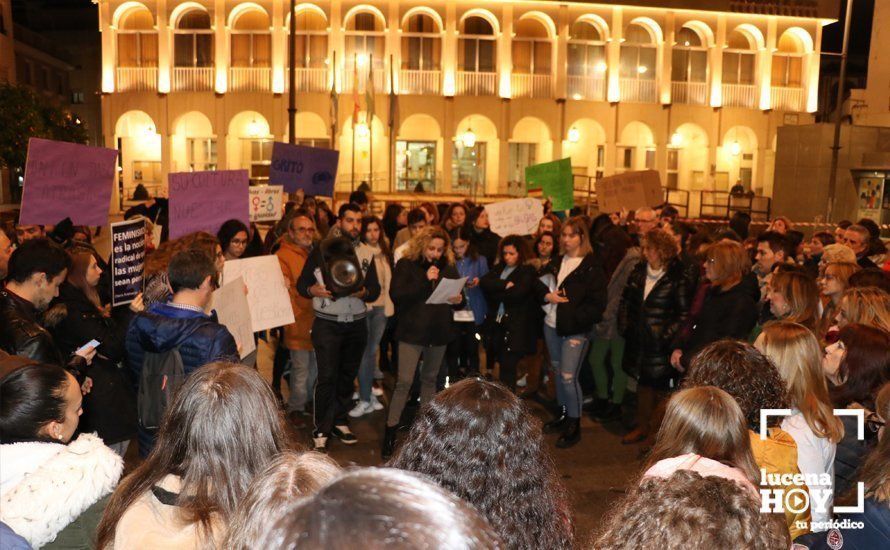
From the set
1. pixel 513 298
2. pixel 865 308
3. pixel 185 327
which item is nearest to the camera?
pixel 185 327

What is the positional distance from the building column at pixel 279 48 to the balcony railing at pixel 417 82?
4885 millimetres

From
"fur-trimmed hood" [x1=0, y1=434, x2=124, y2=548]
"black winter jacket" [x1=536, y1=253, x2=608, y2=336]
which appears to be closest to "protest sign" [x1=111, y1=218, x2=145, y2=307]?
"fur-trimmed hood" [x1=0, y1=434, x2=124, y2=548]


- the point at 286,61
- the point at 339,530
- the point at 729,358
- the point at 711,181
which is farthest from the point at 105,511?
the point at 711,181

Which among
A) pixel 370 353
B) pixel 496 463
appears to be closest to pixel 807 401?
pixel 496 463

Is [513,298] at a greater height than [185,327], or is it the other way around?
[185,327]

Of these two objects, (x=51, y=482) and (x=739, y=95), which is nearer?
(x=51, y=482)

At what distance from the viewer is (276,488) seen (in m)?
1.88

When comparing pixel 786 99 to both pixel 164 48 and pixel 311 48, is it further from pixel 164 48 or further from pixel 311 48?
pixel 164 48

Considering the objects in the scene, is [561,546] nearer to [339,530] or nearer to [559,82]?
[339,530]

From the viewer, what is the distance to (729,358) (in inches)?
150

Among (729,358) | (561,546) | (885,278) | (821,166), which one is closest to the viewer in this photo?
(561,546)

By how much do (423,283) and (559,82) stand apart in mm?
28724

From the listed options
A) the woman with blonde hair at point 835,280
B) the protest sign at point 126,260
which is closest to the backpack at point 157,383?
the protest sign at point 126,260

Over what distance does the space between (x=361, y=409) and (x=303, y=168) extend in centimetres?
426
